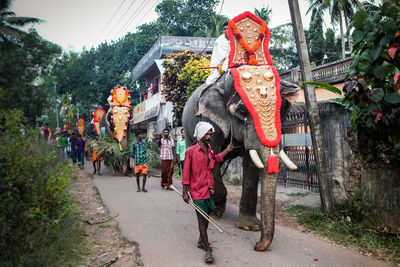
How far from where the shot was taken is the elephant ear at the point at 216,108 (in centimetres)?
469

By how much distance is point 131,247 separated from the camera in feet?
13.6

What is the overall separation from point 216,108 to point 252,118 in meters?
0.84

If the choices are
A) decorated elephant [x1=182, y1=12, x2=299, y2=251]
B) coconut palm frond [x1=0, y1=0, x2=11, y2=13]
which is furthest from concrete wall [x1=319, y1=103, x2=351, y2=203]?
coconut palm frond [x1=0, y1=0, x2=11, y2=13]

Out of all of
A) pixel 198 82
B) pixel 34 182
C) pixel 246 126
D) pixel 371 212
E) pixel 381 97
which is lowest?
pixel 371 212

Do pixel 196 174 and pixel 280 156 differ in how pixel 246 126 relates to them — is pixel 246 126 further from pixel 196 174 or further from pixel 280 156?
pixel 196 174

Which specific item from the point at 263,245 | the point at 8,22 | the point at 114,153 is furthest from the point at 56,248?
the point at 8,22

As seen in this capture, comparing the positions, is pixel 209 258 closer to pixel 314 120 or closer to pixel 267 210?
pixel 267 210

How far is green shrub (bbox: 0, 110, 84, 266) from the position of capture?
301 centimetres

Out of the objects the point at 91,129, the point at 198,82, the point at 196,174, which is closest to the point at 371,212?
the point at 196,174

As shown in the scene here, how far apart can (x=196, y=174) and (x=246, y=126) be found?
0.91 metres

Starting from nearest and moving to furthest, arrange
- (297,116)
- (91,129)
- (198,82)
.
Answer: (297,116), (198,82), (91,129)

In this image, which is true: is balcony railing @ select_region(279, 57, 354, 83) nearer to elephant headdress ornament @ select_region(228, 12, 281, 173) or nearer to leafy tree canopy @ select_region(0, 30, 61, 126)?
elephant headdress ornament @ select_region(228, 12, 281, 173)

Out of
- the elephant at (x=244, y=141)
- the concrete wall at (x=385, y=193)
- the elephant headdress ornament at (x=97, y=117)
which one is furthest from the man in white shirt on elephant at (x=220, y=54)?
the elephant headdress ornament at (x=97, y=117)

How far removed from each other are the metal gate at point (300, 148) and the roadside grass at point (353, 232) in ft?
5.19
